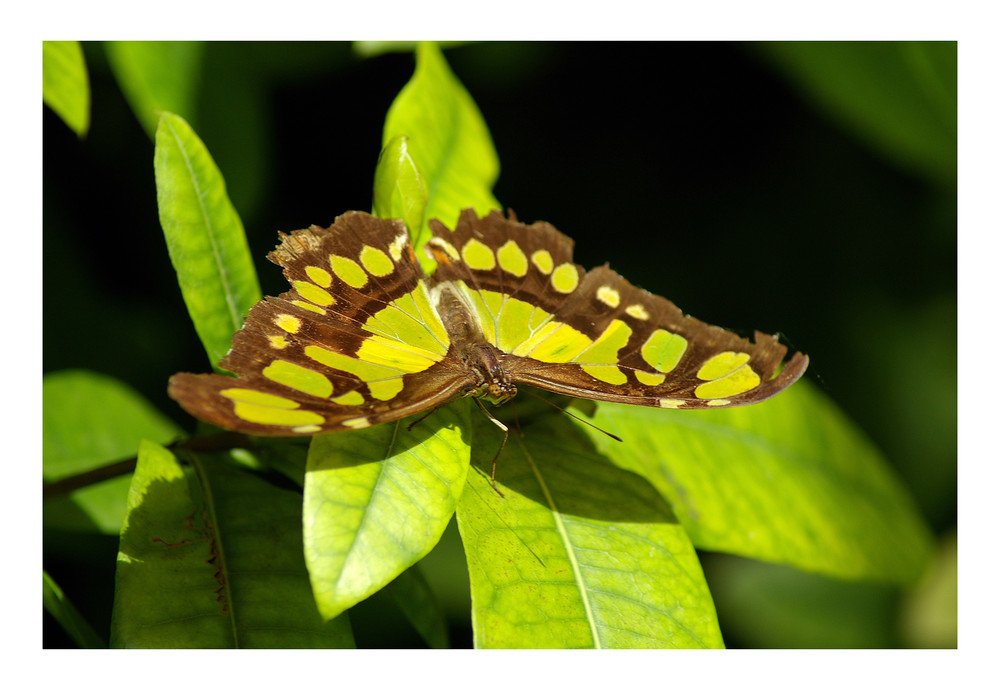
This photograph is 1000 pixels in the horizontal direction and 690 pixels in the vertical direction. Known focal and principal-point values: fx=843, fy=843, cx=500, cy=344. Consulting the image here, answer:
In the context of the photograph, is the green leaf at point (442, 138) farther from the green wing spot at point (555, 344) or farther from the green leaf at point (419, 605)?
the green leaf at point (419, 605)

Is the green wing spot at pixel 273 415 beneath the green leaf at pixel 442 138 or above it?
beneath

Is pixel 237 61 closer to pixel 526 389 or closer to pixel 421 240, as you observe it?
pixel 421 240

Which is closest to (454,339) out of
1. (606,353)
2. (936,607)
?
(606,353)

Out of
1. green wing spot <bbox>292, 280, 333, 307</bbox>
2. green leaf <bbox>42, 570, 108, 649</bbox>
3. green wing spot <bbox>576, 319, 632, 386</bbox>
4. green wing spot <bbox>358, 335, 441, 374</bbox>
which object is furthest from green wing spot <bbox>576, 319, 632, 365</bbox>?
green leaf <bbox>42, 570, 108, 649</bbox>

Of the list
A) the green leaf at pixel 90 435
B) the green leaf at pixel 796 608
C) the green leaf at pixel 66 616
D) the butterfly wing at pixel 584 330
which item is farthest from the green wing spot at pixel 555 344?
the green leaf at pixel 796 608

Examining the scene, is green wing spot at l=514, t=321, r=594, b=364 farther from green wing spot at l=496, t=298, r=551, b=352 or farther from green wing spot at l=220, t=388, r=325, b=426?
green wing spot at l=220, t=388, r=325, b=426

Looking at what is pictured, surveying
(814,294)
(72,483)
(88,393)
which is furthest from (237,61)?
(814,294)
